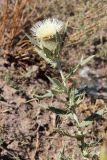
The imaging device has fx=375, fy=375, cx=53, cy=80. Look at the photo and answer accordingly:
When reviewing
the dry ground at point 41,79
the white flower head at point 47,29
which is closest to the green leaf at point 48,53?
the white flower head at point 47,29

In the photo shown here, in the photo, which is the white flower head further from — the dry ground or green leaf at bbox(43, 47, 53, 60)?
the dry ground

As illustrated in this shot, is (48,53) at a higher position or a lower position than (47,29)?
lower

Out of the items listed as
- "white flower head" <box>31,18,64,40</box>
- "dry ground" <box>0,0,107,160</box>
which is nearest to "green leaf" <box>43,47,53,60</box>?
"white flower head" <box>31,18,64,40</box>

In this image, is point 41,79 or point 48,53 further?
point 41,79

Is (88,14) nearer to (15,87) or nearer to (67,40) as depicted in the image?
(67,40)

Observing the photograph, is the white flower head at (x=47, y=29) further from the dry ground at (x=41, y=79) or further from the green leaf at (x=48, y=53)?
the dry ground at (x=41, y=79)

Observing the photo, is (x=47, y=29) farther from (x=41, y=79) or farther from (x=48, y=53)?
(x=41, y=79)

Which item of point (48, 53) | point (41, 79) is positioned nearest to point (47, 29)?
point (48, 53)

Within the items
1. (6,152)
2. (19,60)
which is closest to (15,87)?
(19,60)
